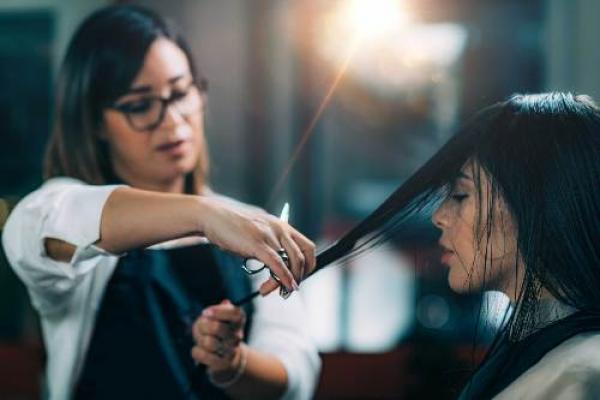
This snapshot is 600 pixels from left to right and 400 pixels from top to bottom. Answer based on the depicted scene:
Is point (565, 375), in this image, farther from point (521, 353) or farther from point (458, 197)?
point (458, 197)

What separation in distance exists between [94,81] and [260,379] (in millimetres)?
501

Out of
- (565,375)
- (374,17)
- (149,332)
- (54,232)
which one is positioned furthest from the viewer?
(374,17)

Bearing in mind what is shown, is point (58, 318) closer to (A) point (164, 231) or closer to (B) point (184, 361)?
(B) point (184, 361)

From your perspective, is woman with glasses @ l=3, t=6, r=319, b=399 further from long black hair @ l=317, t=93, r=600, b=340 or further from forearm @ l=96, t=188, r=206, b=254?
long black hair @ l=317, t=93, r=600, b=340

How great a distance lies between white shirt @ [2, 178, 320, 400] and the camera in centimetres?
114

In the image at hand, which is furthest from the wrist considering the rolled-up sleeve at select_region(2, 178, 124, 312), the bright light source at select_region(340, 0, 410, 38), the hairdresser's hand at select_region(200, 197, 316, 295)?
the bright light source at select_region(340, 0, 410, 38)

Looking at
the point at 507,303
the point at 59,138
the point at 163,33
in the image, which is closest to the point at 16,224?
the point at 59,138

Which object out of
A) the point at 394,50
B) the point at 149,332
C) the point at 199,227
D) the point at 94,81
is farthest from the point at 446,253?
the point at 394,50

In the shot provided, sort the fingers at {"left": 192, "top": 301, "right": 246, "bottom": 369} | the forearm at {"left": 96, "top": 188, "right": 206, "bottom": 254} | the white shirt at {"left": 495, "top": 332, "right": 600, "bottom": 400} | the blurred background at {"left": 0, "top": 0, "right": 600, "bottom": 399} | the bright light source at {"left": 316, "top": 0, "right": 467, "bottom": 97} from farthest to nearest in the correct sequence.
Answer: the bright light source at {"left": 316, "top": 0, "right": 467, "bottom": 97}, the blurred background at {"left": 0, "top": 0, "right": 600, "bottom": 399}, the fingers at {"left": 192, "top": 301, "right": 246, "bottom": 369}, the forearm at {"left": 96, "top": 188, "right": 206, "bottom": 254}, the white shirt at {"left": 495, "top": 332, "right": 600, "bottom": 400}

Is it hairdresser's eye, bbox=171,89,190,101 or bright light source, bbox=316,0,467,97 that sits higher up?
hairdresser's eye, bbox=171,89,190,101

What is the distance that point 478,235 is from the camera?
1.06 metres

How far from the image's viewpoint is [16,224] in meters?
1.22

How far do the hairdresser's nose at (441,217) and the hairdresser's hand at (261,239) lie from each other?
16 cm

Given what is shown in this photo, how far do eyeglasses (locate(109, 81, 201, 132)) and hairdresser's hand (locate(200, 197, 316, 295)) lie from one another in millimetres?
425
